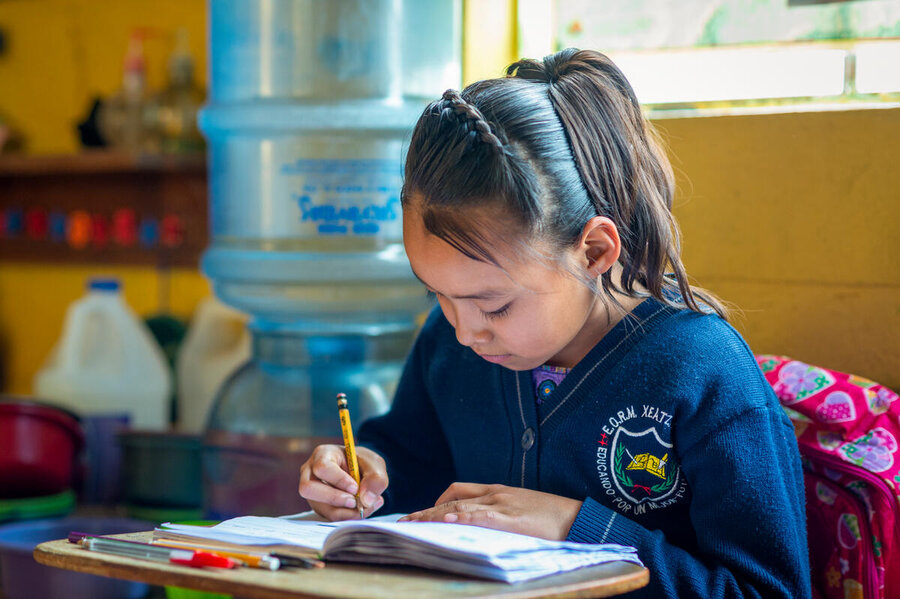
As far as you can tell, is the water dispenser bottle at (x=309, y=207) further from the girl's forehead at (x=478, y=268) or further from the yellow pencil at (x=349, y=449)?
the girl's forehead at (x=478, y=268)

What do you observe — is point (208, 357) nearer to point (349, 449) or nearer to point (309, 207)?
point (309, 207)

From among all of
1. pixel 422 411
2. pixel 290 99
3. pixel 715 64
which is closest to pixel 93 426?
pixel 290 99

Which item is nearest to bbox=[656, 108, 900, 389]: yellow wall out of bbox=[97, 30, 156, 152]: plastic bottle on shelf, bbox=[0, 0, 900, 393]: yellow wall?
bbox=[0, 0, 900, 393]: yellow wall

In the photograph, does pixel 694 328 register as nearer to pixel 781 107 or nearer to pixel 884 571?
Answer: pixel 884 571

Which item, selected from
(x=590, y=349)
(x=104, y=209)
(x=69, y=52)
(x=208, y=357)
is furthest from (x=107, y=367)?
(x=590, y=349)

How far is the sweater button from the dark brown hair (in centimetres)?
17

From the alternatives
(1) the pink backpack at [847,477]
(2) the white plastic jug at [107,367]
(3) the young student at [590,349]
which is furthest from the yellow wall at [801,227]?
(2) the white plastic jug at [107,367]

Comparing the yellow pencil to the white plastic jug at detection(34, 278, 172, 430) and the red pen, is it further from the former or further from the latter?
the white plastic jug at detection(34, 278, 172, 430)

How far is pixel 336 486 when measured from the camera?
1043mm

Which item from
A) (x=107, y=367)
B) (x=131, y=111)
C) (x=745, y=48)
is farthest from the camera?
(x=131, y=111)

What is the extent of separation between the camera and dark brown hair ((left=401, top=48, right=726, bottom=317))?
0.94 m

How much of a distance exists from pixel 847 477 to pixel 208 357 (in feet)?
5.58

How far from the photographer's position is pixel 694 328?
1.02m

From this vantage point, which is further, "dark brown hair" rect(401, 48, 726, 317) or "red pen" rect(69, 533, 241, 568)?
"dark brown hair" rect(401, 48, 726, 317)
